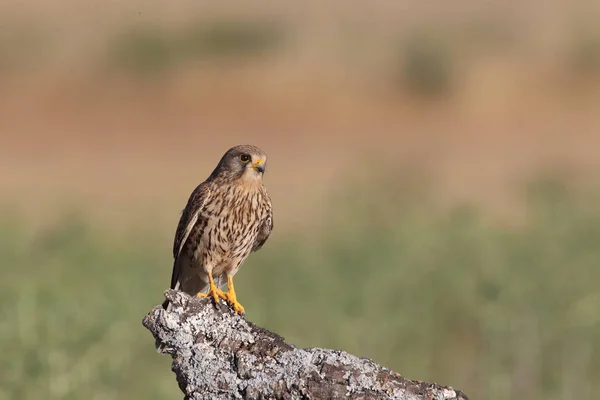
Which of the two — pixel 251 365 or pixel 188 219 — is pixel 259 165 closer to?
pixel 188 219

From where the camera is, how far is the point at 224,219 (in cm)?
838

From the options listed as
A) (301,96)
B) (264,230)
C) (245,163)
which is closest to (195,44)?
(301,96)

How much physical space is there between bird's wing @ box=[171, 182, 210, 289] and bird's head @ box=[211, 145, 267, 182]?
188 mm

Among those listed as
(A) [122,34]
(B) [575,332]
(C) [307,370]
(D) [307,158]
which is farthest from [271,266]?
(A) [122,34]

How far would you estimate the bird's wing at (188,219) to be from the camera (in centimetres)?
832

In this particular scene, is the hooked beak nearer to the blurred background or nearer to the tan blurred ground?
the blurred background

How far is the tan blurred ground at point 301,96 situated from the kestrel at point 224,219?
21140 mm

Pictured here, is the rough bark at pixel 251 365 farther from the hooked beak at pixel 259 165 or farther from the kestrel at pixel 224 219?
the hooked beak at pixel 259 165

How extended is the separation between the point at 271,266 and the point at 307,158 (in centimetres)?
1714

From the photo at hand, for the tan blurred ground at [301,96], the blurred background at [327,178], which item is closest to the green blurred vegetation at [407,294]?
the blurred background at [327,178]

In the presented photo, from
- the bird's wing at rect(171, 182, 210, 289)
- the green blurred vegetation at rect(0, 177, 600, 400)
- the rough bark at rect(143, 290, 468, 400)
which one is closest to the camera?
the rough bark at rect(143, 290, 468, 400)

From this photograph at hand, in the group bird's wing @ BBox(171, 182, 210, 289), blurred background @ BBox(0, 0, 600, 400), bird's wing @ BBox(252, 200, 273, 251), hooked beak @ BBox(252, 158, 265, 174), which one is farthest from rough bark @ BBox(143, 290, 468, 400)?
blurred background @ BBox(0, 0, 600, 400)

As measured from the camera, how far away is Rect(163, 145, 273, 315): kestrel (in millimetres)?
8336

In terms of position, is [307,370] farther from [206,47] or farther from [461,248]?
[206,47]
